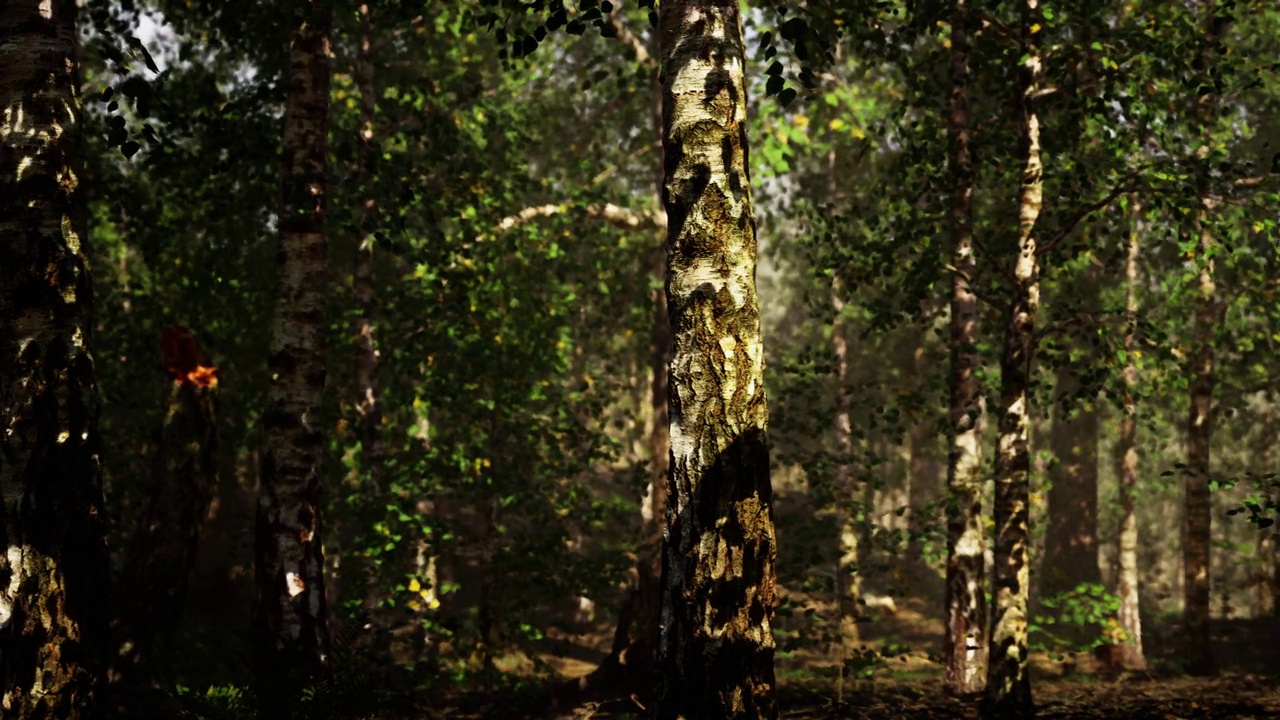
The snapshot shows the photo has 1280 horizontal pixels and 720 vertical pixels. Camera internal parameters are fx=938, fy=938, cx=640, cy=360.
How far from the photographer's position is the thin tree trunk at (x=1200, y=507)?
16656 mm

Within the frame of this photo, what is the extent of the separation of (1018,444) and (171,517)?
29.5ft

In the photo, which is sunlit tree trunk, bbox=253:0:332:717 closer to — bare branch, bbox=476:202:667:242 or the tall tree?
bare branch, bbox=476:202:667:242

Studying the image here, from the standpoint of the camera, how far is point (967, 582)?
1164 centimetres

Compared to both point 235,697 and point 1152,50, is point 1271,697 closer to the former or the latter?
point 1152,50

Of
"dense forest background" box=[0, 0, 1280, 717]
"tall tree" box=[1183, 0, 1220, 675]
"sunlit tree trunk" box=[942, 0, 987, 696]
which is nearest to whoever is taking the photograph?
"dense forest background" box=[0, 0, 1280, 717]

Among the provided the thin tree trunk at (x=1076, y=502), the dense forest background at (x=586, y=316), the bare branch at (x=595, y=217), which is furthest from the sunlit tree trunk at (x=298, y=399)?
the thin tree trunk at (x=1076, y=502)

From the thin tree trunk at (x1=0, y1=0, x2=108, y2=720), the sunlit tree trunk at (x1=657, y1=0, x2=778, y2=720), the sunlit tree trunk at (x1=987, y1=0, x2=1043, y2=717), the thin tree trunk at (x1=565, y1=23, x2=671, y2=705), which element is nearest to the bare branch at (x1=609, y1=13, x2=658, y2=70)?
the thin tree trunk at (x1=565, y1=23, x2=671, y2=705)

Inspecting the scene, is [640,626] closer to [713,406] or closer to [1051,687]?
[1051,687]

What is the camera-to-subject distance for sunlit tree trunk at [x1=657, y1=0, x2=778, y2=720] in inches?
180

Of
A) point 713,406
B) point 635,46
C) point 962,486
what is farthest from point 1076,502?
point 713,406

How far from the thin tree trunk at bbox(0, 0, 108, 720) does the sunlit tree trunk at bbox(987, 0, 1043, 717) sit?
750cm

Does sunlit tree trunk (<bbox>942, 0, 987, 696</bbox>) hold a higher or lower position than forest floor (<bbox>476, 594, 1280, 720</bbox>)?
higher

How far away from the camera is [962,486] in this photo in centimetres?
1181

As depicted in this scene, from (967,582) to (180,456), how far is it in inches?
368
